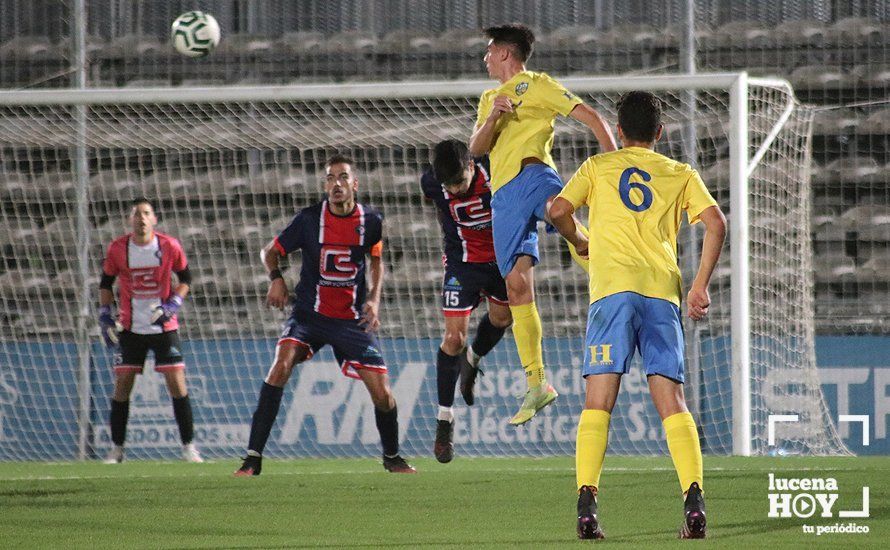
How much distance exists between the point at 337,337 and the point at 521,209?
2.24 m

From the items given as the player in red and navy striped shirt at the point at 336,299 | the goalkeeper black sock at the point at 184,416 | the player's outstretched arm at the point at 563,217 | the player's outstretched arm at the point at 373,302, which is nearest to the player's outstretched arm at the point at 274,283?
the player in red and navy striped shirt at the point at 336,299

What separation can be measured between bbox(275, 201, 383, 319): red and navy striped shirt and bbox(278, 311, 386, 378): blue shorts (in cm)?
7

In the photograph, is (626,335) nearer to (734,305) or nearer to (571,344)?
(734,305)

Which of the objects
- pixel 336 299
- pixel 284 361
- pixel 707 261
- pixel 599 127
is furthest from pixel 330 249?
pixel 707 261

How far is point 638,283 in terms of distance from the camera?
4.34 metres

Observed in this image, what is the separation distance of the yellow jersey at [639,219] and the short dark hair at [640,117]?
74 millimetres

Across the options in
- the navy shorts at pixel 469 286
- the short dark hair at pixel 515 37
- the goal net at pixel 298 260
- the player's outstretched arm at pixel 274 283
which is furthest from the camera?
the goal net at pixel 298 260

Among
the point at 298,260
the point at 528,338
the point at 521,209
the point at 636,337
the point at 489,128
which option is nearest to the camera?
the point at 636,337

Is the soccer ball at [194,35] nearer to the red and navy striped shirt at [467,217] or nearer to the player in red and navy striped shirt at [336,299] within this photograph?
the player in red and navy striped shirt at [336,299]

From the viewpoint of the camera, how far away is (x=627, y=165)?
175 inches

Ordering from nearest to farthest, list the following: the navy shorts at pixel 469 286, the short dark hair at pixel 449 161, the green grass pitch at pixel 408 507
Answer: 1. the green grass pitch at pixel 408 507
2. the short dark hair at pixel 449 161
3. the navy shorts at pixel 469 286

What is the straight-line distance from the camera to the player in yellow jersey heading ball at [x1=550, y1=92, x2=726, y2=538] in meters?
4.27

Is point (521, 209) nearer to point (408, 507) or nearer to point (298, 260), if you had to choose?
point (408, 507)

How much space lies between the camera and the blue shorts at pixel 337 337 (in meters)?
7.62
